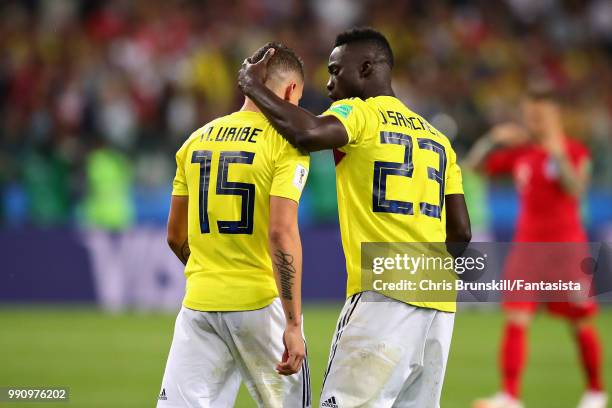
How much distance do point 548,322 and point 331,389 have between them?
35.7 feet

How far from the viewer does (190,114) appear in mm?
16656

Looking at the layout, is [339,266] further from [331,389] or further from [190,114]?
[331,389]

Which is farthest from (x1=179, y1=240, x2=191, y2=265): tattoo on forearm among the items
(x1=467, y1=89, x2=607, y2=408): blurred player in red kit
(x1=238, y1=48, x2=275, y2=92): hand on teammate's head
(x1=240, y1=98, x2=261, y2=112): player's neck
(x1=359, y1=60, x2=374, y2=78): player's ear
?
(x1=467, y1=89, x2=607, y2=408): blurred player in red kit

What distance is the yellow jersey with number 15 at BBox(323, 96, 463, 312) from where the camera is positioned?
4625 mm

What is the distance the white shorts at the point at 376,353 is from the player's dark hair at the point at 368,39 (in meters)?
1.11

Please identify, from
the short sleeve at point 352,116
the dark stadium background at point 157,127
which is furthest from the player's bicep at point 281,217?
the dark stadium background at point 157,127

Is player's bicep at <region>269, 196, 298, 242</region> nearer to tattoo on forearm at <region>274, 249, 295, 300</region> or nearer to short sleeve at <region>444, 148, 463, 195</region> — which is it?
tattoo on forearm at <region>274, 249, 295, 300</region>

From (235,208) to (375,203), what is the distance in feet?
2.09

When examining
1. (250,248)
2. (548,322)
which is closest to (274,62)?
(250,248)

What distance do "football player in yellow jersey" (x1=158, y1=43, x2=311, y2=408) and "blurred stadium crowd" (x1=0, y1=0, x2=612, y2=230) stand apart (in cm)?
1068

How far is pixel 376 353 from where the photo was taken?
455 centimetres

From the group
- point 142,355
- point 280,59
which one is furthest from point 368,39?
point 142,355

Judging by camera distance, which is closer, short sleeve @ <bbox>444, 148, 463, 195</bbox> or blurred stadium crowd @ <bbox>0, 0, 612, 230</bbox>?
short sleeve @ <bbox>444, 148, 463, 195</bbox>

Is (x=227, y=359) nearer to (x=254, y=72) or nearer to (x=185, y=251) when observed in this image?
(x=185, y=251)
